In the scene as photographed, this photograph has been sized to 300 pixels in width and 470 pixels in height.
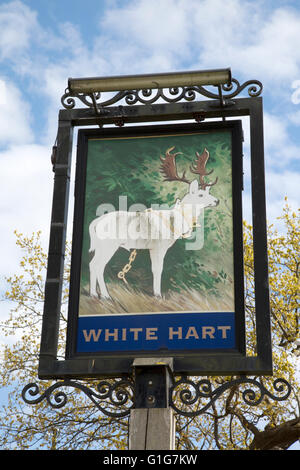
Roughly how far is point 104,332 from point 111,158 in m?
1.77

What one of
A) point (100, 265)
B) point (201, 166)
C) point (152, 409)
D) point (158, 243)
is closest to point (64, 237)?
point (100, 265)

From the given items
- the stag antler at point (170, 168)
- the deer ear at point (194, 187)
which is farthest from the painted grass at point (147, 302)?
the stag antler at point (170, 168)

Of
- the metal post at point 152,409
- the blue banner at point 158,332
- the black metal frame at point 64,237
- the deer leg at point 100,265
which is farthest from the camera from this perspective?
the deer leg at point 100,265

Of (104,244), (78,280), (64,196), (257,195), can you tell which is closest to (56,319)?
(78,280)

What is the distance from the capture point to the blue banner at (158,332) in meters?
5.63

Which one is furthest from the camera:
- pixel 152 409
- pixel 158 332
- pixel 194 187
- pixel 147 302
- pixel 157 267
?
pixel 194 187

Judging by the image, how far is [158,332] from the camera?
570 cm

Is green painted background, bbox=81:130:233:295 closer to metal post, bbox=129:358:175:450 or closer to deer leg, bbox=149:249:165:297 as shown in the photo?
deer leg, bbox=149:249:165:297

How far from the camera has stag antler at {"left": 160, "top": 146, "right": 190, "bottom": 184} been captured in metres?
6.29

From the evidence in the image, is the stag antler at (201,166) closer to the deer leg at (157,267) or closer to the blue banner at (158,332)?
the deer leg at (157,267)

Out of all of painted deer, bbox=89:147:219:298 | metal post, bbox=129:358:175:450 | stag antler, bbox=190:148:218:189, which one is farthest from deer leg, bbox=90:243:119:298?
stag antler, bbox=190:148:218:189

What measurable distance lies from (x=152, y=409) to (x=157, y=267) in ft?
4.20

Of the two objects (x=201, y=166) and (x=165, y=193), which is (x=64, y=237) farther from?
(x=201, y=166)

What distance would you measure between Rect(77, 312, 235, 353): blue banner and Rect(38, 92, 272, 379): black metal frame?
116 mm
